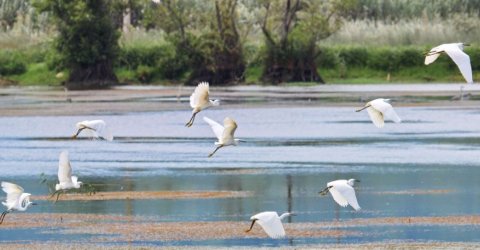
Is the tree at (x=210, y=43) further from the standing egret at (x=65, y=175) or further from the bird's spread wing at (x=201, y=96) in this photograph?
the bird's spread wing at (x=201, y=96)

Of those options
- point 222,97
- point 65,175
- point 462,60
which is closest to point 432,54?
point 462,60

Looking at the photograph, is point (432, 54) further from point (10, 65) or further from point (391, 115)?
point (10, 65)

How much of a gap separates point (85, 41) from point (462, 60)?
160 ft

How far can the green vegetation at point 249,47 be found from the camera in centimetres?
5975

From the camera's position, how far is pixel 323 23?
58969mm

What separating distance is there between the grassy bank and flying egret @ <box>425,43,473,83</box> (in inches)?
1746

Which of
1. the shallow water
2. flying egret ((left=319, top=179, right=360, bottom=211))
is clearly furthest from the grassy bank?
flying egret ((left=319, top=179, right=360, bottom=211))

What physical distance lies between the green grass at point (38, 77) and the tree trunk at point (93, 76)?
713mm

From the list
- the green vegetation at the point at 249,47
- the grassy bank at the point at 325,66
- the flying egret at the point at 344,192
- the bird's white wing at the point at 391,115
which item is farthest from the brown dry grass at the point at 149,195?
the green vegetation at the point at 249,47

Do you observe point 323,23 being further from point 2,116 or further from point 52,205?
point 52,205

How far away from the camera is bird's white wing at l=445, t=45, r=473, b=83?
1361cm

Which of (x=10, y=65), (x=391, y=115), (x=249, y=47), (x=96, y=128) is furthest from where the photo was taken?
(x=10, y=65)

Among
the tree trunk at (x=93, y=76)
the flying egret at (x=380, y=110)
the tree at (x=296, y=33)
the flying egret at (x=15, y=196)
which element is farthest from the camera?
the tree trunk at (x=93, y=76)

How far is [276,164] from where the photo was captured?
84.9 ft
